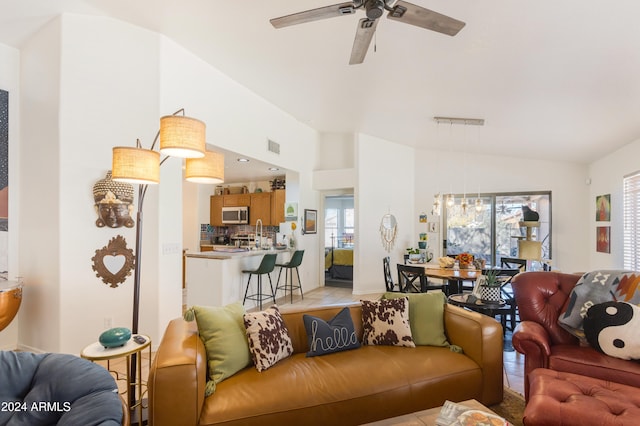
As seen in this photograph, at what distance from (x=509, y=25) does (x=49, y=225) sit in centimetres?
428

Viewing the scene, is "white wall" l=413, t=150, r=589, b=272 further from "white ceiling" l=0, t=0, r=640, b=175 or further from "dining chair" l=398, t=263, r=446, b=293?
"dining chair" l=398, t=263, r=446, b=293

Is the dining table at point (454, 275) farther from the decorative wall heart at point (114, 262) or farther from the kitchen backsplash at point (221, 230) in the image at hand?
the kitchen backsplash at point (221, 230)

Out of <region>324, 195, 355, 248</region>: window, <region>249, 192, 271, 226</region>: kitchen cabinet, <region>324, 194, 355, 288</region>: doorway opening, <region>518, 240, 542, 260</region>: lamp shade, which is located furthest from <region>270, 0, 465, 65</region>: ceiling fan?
<region>324, 195, 355, 248</region>: window

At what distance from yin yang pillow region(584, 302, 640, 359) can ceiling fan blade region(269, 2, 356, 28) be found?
2583 millimetres

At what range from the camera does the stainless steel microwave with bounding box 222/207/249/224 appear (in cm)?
729

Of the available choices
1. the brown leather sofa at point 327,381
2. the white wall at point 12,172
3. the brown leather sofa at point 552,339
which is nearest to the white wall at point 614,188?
the brown leather sofa at point 552,339

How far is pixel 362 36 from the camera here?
2.14 metres

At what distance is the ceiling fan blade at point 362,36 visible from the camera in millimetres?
1990

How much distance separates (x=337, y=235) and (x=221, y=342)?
802 cm

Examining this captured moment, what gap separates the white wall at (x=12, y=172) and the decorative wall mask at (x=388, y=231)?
5443 millimetres

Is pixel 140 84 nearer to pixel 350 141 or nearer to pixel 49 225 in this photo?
pixel 49 225

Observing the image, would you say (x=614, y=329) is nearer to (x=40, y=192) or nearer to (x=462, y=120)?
(x=462, y=120)

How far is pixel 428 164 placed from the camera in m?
7.02


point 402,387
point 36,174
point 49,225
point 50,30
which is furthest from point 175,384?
point 50,30
